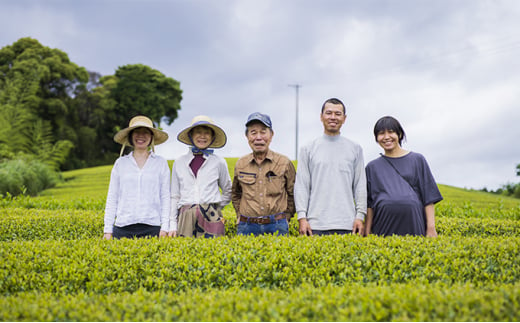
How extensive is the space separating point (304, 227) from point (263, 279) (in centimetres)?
103

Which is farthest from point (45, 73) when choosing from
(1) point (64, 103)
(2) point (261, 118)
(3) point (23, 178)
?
(2) point (261, 118)

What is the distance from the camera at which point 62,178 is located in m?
26.8

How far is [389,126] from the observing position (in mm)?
5129

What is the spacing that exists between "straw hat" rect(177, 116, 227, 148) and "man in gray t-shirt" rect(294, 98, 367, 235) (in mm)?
1296

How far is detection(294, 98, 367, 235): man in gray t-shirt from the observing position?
490 cm

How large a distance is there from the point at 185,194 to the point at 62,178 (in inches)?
987

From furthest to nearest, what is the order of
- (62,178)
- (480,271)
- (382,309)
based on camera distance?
(62,178) < (480,271) < (382,309)

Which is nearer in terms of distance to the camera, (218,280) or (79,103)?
(218,280)

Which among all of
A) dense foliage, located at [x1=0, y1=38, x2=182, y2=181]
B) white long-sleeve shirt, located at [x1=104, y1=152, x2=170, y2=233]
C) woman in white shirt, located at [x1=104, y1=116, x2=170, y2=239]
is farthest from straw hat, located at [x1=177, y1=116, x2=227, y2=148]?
dense foliage, located at [x1=0, y1=38, x2=182, y2=181]

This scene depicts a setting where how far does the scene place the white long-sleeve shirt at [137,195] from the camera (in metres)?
5.22

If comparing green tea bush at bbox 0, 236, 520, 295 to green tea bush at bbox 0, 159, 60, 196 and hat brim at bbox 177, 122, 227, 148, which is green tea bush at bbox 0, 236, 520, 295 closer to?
hat brim at bbox 177, 122, 227, 148

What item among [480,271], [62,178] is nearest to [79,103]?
[62,178]

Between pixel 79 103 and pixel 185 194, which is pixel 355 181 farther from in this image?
pixel 79 103

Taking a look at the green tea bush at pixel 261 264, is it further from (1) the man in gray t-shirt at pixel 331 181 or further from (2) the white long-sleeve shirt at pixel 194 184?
(2) the white long-sleeve shirt at pixel 194 184
